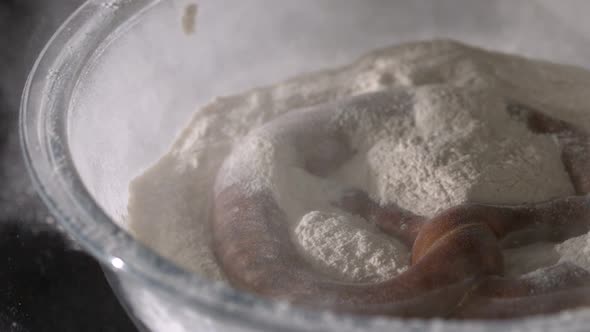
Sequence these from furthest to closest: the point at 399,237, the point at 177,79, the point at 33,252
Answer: the point at 177,79, the point at 33,252, the point at 399,237

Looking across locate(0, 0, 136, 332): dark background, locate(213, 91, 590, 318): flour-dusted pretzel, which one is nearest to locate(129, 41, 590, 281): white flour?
locate(213, 91, 590, 318): flour-dusted pretzel

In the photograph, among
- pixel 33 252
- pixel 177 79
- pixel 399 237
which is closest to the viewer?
pixel 399 237

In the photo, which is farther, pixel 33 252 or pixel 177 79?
pixel 177 79

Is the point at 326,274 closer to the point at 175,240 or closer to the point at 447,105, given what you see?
the point at 175,240

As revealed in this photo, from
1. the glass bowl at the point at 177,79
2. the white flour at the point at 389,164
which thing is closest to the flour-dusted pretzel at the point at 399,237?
the white flour at the point at 389,164

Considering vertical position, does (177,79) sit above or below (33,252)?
above

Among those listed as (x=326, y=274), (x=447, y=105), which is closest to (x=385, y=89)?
(x=447, y=105)

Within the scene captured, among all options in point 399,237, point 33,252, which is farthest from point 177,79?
point 399,237

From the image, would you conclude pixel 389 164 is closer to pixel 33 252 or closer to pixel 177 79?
pixel 177 79

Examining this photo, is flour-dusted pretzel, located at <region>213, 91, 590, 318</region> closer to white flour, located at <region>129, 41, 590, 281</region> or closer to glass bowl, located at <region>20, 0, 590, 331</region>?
white flour, located at <region>129, 41, 590, 281</region>
